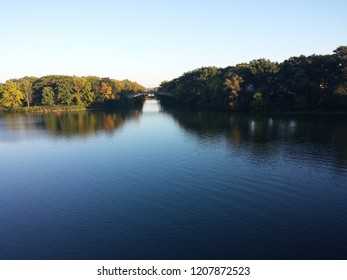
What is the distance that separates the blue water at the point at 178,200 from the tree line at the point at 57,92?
84.7 m

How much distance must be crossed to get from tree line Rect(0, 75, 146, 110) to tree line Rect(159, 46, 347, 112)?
4951cm

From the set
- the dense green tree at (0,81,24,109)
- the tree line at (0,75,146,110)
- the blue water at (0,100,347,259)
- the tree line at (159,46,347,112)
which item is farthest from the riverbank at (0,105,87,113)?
the blue water at (0,100,347,259)

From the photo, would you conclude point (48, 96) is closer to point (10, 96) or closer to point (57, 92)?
point (57, 92)

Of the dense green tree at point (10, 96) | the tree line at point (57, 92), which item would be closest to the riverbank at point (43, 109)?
the tree line at point (57, 92)

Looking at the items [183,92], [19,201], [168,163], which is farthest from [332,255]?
[183,92]

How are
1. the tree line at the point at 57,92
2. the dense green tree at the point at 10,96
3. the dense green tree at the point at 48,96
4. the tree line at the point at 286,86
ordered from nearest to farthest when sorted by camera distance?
A: the tree line at the point at 286,86, the dense green tree at the point at 10,96, the tree line at the point at 57,92, the dense green tree at the point at 48,96

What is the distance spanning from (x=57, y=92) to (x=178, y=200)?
390 ft

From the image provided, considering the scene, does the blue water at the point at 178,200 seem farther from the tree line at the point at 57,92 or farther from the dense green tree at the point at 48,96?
the tree line at the point at 57,92

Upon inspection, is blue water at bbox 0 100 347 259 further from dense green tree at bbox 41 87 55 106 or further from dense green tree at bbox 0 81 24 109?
dense green tree at bbox 0 81 24 109

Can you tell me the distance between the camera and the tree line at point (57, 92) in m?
126

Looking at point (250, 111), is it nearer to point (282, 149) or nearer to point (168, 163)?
point (282, 149)

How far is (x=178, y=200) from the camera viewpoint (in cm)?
2562

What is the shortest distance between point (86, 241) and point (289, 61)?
83868mm

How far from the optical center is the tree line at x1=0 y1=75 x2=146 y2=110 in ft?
414
